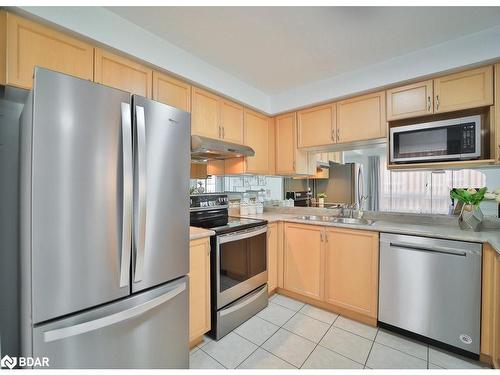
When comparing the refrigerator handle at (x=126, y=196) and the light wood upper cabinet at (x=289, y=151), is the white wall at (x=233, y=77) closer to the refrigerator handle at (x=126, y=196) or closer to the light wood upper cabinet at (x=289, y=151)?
the light wood upper cabinet at (x=289, y=151)

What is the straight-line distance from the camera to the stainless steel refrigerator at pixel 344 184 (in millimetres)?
2988

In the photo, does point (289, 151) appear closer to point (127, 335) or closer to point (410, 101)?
point (410, 101)

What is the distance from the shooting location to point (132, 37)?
1671mm

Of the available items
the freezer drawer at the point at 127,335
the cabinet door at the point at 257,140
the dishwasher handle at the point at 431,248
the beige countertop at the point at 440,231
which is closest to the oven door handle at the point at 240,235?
the beige countertop at the point at 440,231

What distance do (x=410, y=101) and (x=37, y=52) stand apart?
9.19 ft

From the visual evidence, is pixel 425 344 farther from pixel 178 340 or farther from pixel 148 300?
pixel 148 300

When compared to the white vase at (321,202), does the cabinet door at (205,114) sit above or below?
above

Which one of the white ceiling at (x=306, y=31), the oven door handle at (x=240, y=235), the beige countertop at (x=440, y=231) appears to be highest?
the white ceiling at (x=306, y=31)

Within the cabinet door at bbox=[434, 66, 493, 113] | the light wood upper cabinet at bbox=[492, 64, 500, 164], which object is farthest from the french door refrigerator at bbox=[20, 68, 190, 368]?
the light wood upper cabinet at bbox=[492, 64, 500, 164]

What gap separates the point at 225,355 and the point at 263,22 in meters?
2.42

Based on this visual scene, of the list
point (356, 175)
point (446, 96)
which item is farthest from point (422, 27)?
point (356, 175)

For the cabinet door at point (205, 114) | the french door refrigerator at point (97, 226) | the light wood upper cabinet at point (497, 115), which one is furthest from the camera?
the cabinet door at point (205, 114)

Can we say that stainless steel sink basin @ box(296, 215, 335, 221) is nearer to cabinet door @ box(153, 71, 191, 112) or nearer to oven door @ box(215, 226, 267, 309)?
oven door @ box(215, 226, 267, 309)

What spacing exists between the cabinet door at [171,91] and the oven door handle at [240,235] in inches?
47.0
